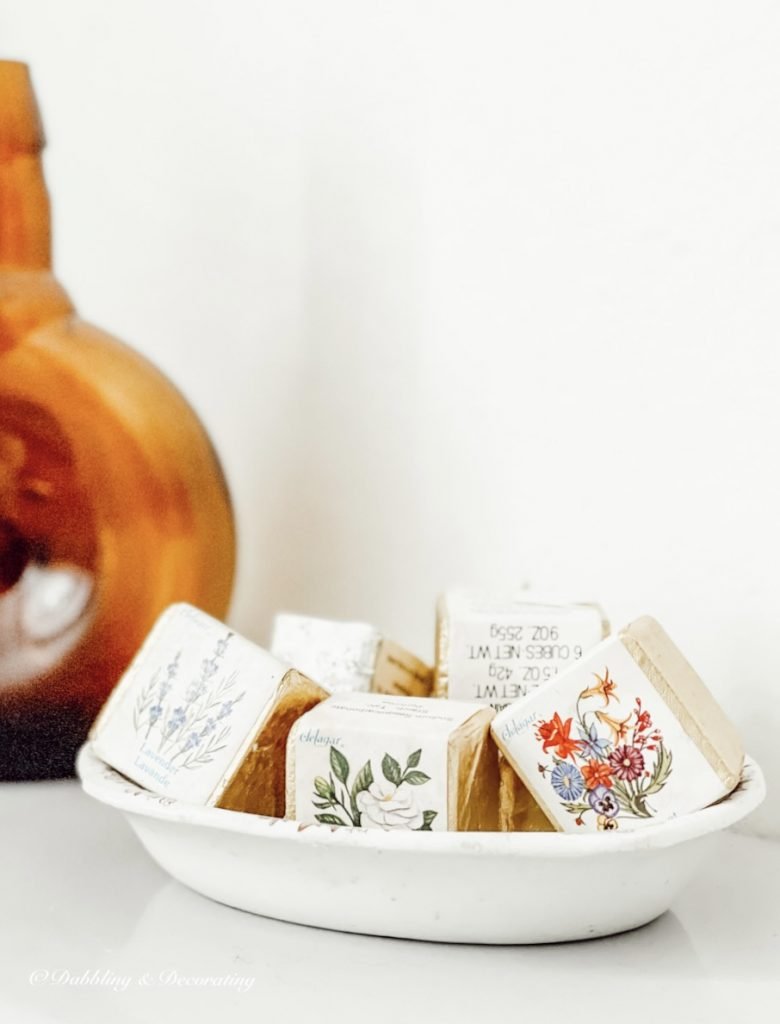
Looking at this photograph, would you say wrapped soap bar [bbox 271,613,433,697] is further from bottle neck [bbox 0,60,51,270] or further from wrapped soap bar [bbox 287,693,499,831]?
bottle neck [bbox 0,60,51,270]

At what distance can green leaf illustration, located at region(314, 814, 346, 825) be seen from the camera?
450mm

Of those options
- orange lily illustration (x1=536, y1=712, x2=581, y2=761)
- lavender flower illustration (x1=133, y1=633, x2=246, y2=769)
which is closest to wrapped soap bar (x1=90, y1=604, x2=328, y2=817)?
lavender flower illustration (x1=133, y1=633, x2=246, y2=769)

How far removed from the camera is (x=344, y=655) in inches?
22.6

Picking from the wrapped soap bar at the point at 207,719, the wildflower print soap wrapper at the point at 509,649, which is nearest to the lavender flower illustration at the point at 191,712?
the wrapped soap bar at the point at 207,719

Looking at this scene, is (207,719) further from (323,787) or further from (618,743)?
(618,743)

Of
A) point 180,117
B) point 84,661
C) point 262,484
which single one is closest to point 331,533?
point 262,484

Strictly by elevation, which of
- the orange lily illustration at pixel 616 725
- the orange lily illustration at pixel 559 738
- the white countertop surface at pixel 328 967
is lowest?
the white countertop surface at pixel 328 967

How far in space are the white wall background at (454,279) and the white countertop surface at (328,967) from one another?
17 cm

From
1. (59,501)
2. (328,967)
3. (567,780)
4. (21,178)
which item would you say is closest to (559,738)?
(567,780)

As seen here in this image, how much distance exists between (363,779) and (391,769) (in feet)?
0.04

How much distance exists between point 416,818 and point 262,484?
1.57 ft

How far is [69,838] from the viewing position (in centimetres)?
58

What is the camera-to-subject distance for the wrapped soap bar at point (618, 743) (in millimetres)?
444

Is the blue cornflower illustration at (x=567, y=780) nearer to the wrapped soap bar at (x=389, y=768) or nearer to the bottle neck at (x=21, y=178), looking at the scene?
the wrapped soap bar at (x=389, y=768)
